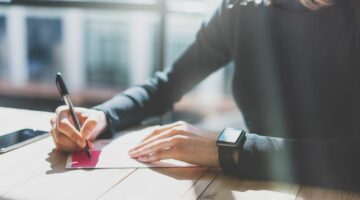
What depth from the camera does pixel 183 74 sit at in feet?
4.69

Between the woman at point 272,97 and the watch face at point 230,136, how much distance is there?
2 centimetres

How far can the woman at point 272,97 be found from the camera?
924 millimetres

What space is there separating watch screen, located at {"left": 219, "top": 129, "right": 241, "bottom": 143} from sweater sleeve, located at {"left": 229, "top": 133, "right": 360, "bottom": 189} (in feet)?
0.08

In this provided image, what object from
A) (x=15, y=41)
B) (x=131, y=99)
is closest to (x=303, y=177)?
(x=131, y=99)

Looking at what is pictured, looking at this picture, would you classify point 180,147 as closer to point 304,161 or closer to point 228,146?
point 228,146

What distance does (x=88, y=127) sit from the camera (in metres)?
1.10

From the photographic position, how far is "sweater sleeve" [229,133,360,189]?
88cm

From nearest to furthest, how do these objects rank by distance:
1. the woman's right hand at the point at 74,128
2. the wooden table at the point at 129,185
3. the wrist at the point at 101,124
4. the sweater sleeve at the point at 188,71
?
1. the wooden table at the point at 129,185
2. the woman's right hand at the point at 74,128
3. the wrist at the point at 101,124
4. the sweater sleeve at the point at 188,71

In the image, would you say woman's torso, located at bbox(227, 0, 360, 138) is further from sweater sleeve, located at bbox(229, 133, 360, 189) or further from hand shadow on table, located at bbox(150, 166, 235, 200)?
hand shadow on table, located at bbox(150, 166, 235, 200)

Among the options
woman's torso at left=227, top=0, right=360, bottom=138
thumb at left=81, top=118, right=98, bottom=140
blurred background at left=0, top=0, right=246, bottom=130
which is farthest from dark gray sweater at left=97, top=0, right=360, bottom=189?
blurred background at left=0, top=0, right=246, bottom=130

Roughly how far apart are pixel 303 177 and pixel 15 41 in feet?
14.7

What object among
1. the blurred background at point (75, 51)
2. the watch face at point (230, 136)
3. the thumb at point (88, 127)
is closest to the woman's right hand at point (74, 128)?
the thumb at point (88, 127)

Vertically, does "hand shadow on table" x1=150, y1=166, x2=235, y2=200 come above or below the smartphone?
above

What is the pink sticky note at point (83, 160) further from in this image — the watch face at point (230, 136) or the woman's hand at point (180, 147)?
the watch face at point (230, 136)
